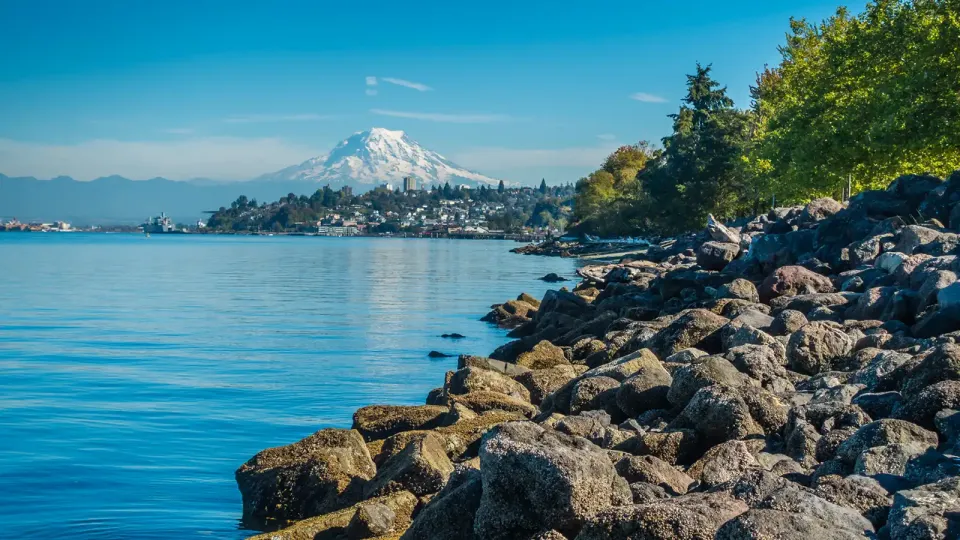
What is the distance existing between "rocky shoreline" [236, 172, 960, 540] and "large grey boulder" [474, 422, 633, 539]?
13 millimetres

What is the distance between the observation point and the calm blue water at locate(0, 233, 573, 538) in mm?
13109

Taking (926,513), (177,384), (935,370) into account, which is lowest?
(177,384)

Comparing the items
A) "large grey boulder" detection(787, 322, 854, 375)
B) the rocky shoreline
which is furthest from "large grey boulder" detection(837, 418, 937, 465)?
"large grey boulder" detection(787, 322, 854, 375)

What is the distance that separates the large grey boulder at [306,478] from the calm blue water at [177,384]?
0.43m

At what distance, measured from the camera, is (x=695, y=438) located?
9.71 meters

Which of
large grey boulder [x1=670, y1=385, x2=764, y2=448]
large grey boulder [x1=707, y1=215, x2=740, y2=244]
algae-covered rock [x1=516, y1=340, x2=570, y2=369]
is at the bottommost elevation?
algae-covered rock [x1=516, y1=340, x2=570, y2=369]

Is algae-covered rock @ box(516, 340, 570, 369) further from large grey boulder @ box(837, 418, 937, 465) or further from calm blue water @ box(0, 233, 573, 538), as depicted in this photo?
large grey boulder @ box(837, 418, 937, 465)

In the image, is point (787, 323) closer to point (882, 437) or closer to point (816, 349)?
point (816, 349)

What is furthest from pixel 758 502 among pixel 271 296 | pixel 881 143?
pixel 271 296

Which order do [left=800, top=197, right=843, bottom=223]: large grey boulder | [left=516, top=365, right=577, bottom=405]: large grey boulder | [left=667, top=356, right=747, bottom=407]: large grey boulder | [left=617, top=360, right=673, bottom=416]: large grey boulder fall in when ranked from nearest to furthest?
1. [left=667, top=356, right=747, bottom=407]: large grey boulder
2. [left=617, top=360, right=673, bottom=416]: large grey boulder
3. [left=516, top=365, right=577, bottom=405]: large grey boulder
4. [left=800, top=197, right=843, bottom=223]: large grey boulder

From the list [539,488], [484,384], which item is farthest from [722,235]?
[539,488]

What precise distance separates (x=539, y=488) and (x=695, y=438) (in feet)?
11.5

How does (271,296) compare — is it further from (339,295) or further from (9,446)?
(9,446)

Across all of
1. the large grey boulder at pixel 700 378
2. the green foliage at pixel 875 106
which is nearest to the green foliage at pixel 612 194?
the green foliage at pixel 875 106
